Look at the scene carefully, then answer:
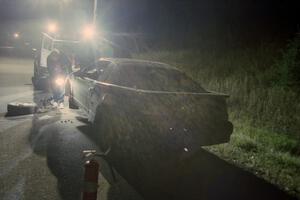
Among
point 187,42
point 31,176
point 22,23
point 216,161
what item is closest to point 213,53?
point 187,42

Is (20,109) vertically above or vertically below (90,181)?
below

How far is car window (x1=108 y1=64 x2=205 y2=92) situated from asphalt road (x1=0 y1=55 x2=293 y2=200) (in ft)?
4.35

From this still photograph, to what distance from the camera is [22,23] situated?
184 ft

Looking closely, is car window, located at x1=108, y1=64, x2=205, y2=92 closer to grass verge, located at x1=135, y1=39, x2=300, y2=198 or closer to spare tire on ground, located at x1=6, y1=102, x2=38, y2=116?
grass verge, located at x1=135, y1=39, x2=300, y2=198

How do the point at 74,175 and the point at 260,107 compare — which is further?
the point at 260,107

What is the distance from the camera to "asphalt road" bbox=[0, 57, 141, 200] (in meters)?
4.60

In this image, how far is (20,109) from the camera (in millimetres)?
9680

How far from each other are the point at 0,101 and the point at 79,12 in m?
27.7

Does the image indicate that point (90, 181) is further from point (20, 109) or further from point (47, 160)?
point (20, 109)

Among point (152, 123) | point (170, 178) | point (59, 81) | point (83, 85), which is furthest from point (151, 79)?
point (59, 81)

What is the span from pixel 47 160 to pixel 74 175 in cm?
88

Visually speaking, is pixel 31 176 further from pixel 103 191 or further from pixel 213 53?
pixel 213 53

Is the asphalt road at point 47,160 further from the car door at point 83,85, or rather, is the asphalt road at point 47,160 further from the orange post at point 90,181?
the orange post at point 90,181

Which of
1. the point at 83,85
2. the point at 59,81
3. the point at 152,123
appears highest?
the point at 83,85
